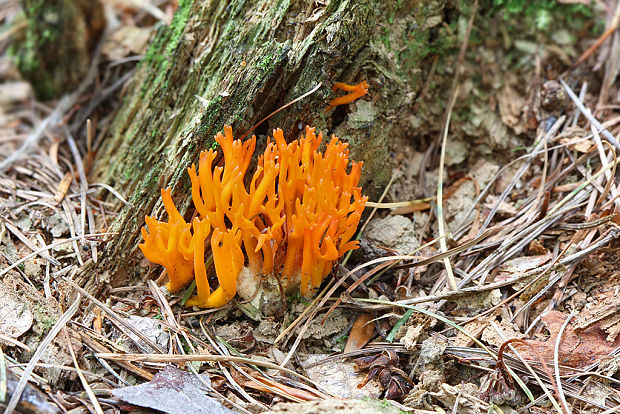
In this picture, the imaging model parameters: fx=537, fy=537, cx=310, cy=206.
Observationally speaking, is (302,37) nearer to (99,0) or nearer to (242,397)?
→ (242,397)

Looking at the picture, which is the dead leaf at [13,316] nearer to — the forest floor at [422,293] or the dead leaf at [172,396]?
the forest floor at [422,293]

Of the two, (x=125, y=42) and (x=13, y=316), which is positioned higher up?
(x=125, y=42)

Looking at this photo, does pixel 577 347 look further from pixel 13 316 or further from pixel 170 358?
pixel 13 316

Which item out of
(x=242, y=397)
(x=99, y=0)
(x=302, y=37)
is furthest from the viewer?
(x=99, y=0)

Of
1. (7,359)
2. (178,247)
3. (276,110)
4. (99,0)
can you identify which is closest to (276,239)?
(178,247)

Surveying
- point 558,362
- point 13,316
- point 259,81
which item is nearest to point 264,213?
point 259,81

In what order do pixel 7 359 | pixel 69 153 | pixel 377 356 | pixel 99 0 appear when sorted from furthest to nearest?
pixel 99 0 → pixel 69 153 → pixel 377 356 → pixel 7 359
